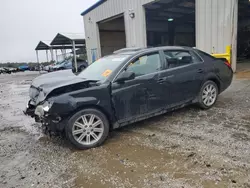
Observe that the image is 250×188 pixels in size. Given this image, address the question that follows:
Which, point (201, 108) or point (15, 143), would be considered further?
point (201, 108)

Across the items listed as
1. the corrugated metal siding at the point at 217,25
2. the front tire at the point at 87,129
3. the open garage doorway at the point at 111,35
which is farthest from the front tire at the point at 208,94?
the open garage doorway at the point at 111,35

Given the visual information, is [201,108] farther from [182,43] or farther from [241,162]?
[182,43]

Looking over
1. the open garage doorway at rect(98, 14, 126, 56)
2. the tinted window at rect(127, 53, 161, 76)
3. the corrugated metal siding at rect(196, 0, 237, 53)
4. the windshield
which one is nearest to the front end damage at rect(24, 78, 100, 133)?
the windshield

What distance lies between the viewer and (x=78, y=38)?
19.9 m

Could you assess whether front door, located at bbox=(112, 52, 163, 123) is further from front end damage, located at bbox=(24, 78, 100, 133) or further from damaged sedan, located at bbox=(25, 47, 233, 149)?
front end damage, located at bbox=(24, 78, 100, 133)

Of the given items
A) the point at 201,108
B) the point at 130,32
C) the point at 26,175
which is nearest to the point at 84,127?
the point at 26,175

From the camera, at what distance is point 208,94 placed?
4.64 metres

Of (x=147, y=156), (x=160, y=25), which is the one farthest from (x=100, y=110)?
(x=160, y=25)

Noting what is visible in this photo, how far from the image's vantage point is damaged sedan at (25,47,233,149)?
10.4ft

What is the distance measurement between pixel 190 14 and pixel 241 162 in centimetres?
1738

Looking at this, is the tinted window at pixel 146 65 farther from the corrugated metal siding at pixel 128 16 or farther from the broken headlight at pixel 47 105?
the corrugated metal siding at pixel 128 16

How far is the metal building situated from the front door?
538 cm

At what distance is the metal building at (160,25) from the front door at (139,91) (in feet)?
17.7

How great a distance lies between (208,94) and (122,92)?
222 cm
